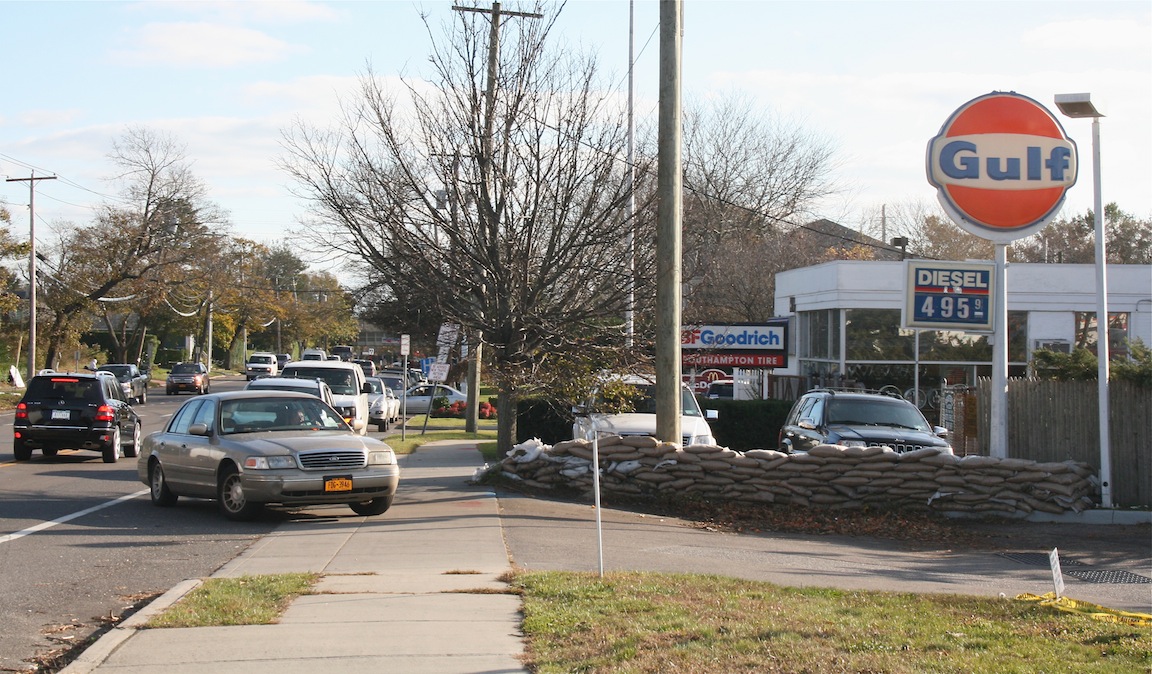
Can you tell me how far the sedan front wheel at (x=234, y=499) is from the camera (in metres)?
13.1

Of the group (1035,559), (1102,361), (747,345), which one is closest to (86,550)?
(1035,559)

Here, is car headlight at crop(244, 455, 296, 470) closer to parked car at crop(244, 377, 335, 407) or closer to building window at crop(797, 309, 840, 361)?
parked car at crop(244, 377, 335, 407)

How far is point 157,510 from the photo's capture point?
14562 mm

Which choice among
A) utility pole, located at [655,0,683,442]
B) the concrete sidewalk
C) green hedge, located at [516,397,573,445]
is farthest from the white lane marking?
green hedge, located at [516,397,573,445]

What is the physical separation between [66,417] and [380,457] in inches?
409

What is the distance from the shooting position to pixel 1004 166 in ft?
54.1

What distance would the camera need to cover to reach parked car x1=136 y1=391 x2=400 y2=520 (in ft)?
42.2

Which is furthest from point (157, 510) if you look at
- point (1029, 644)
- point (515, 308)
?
point (1029, 644)

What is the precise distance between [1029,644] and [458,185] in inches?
463

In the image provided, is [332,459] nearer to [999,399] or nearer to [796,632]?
[796,632]

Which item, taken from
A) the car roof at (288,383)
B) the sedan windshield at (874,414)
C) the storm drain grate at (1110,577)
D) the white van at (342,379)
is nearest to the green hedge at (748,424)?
the sedan windshield at (874,414)

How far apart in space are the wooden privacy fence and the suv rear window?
51.7ft

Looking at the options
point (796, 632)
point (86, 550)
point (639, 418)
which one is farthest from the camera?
point (639, 418)

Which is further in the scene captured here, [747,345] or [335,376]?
[747,345]
